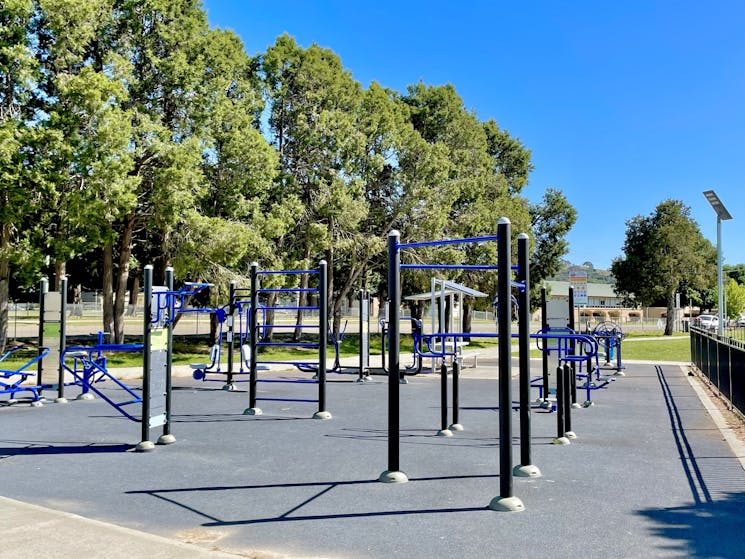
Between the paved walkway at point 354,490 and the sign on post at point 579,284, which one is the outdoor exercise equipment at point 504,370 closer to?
the paved walkway at point 354,490

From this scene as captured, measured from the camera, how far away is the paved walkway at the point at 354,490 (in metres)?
5.06

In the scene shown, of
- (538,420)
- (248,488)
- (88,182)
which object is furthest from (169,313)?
(88,182)

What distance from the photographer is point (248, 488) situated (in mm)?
6816

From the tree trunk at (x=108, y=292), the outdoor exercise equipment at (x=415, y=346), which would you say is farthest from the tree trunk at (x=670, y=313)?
the tree trunk at (x=108, y=292)

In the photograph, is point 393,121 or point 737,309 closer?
point 393,121

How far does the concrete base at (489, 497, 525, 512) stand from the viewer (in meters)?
5.91

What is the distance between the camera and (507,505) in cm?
591

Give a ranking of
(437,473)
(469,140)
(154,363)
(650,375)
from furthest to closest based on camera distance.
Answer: (469,140)
(650,375)
(154,363)
(437,473)

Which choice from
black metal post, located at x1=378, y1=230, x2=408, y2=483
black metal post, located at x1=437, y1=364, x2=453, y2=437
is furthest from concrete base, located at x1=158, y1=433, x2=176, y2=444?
black metal post, located at x1=437, y1=364, x2=453, y2=437

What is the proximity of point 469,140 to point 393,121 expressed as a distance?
299 inches

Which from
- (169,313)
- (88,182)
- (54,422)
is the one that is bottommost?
(54,422)

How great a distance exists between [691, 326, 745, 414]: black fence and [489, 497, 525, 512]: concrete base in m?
6.70

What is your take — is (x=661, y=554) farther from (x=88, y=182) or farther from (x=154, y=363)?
(x=88, y=182)

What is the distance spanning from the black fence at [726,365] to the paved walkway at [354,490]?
0.91m
